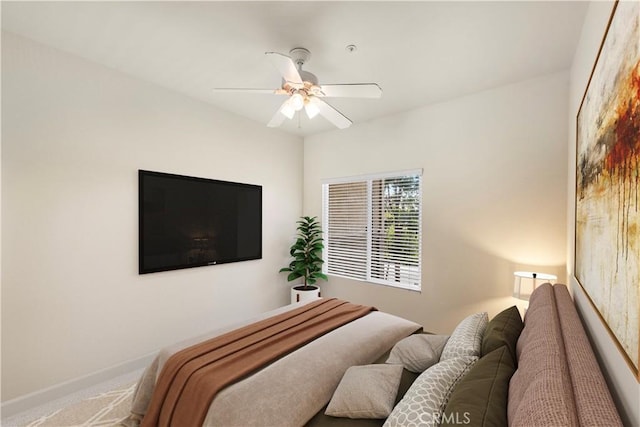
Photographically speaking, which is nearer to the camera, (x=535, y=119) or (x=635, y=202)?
(x=635, y=202)

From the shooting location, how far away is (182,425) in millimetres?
1406

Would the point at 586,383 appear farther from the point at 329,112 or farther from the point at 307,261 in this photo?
the point at 307,261

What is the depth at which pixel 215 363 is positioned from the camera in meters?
1.59

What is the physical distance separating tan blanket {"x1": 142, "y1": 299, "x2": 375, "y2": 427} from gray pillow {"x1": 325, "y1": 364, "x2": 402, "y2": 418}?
0.50 metres

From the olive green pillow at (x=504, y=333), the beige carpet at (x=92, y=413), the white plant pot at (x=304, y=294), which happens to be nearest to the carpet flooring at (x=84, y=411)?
the beige carpet at (x=92, y=413)

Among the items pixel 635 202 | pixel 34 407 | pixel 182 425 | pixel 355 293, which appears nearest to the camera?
pixel 635 202

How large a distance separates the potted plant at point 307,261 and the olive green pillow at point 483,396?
2802 mm

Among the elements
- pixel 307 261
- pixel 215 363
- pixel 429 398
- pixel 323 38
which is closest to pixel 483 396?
pixel 429 398

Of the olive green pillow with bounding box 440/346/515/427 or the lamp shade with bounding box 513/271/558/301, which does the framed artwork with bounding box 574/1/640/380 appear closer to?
the olive green pillow with bounding box 440/346/515/427

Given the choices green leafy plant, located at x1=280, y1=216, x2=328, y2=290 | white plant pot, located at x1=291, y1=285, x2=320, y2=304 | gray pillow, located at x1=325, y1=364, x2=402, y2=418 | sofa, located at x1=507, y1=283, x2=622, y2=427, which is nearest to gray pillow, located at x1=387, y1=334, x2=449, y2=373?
gray pillow, located at x1=325, y1=364, x2=402, y2=418

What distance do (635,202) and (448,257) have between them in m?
2.46

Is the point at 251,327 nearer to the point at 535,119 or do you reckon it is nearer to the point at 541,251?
the point at 541,251

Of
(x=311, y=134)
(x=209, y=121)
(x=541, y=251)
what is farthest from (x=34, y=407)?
(x=541, y=251)

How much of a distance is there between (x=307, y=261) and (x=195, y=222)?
1575 millimetres
